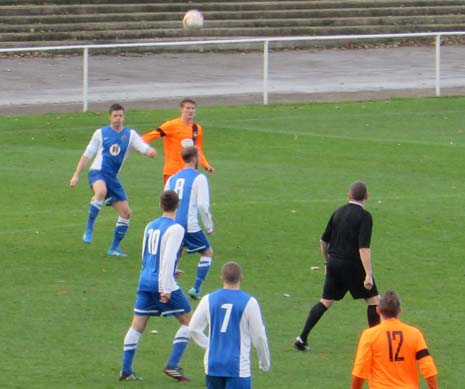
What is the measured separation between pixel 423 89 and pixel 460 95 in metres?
0.96

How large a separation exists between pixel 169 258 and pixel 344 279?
6.90 ft

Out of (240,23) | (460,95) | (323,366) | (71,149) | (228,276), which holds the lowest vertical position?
(323,366)

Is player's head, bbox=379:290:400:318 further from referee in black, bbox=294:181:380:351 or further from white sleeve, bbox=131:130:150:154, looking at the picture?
white sleeve, bbox=131:130:150:154

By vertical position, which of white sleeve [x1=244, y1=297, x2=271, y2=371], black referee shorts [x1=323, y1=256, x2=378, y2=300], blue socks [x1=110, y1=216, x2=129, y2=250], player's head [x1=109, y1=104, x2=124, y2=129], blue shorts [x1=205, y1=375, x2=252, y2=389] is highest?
player's head [x1=109, y1=104, x2=124, y2=129]

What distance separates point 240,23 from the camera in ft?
130

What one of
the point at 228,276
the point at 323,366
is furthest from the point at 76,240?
the point at 228,276

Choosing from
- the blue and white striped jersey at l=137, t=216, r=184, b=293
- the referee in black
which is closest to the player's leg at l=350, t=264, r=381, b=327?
the referee in black

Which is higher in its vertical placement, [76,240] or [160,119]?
[160,119]

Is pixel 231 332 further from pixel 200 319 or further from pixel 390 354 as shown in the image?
pixel 390 354

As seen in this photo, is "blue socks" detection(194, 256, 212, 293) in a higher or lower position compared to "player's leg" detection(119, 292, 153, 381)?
higher

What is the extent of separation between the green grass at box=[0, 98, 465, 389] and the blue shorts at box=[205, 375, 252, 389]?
199cm

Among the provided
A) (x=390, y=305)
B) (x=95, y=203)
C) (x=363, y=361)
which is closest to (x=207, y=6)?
(x=95, y=203)

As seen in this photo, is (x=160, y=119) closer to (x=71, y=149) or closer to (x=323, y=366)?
(x=71, y=149)

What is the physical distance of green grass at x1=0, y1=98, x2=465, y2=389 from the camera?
40.6ft
